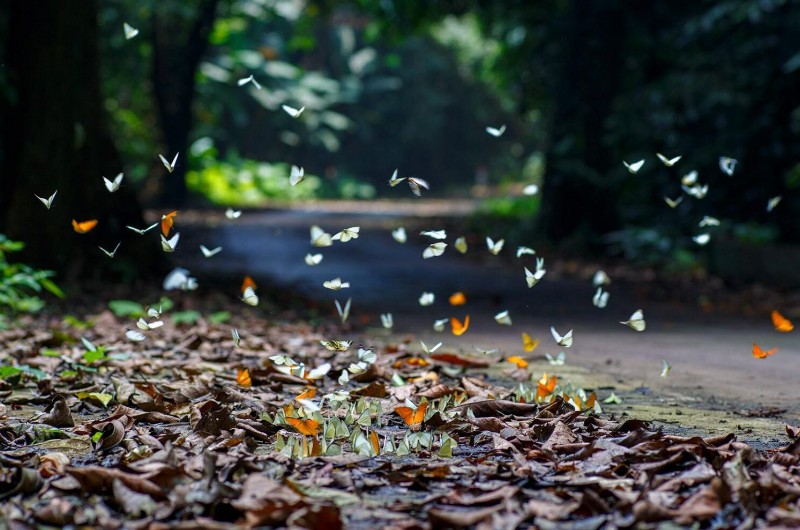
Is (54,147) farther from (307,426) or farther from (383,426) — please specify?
(307,426)

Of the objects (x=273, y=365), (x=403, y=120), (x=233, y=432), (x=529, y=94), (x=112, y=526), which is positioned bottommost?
(x=112, y=526)

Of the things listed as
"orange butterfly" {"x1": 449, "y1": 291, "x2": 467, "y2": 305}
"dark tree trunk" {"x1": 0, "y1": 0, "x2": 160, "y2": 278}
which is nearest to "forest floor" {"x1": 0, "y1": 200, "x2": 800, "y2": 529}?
"orange butterfly" {"x1": 449, "y1": 291, "x2": 467, "y2": 305}

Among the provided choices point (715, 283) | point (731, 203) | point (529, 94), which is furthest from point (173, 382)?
point (529, 94)

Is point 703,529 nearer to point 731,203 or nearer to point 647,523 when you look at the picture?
point 647,523

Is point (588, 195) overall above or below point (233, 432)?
above

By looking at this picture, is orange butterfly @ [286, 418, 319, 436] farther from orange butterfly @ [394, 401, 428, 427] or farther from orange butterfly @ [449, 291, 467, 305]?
orange butterfly @ [449, 291, 467, 305]

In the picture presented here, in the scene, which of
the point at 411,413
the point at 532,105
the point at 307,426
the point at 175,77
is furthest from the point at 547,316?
the point at 175,77
